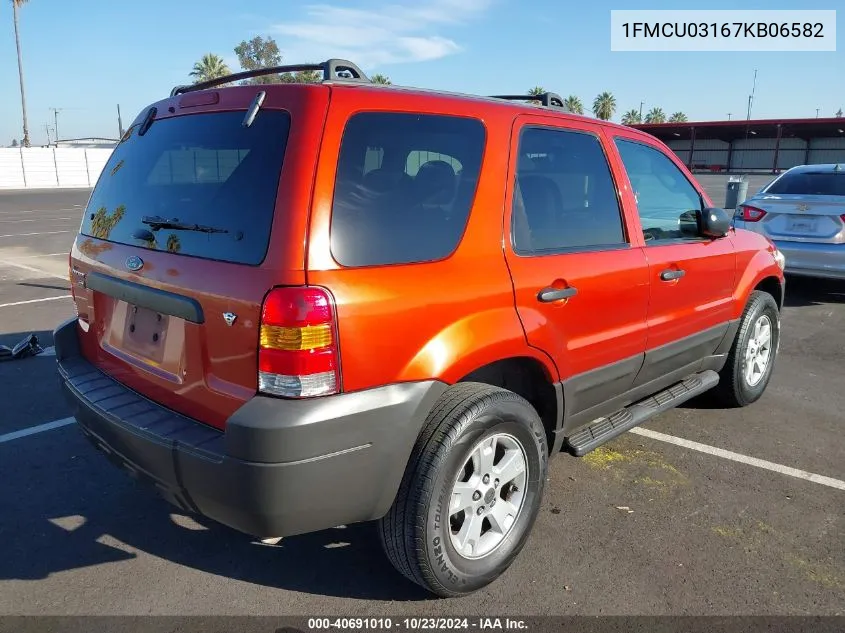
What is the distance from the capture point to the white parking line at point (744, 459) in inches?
145

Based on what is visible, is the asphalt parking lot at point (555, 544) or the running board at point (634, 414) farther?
the running board at point (634, 414)

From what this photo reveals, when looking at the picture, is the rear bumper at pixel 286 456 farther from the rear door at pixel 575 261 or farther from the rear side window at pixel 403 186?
the rear door at pixel 575 261

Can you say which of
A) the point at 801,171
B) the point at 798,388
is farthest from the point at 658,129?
the point at 798,388

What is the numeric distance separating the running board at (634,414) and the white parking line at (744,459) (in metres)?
0.35

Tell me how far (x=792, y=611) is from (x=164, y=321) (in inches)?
104

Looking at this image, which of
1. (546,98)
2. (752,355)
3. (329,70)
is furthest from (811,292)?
(329,70)

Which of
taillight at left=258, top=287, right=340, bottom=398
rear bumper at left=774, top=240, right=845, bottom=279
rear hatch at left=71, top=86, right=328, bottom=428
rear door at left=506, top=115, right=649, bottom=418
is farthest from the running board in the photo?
rear bumper at left=774, top=240, right=845, bottom=279

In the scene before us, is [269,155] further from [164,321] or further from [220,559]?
[220,559]

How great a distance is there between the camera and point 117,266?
8.98 feet

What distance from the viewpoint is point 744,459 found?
12.9 feet

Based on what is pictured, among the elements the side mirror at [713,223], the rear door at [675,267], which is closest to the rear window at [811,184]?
the rear door at [675,267]

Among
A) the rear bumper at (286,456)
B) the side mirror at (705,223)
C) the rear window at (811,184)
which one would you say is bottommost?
the rear bumper at (286,456)

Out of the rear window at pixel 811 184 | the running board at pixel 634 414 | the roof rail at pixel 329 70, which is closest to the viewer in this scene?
the roof rail at pixel 329 70

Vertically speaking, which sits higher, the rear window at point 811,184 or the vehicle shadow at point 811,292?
the rear window at point 811,184
